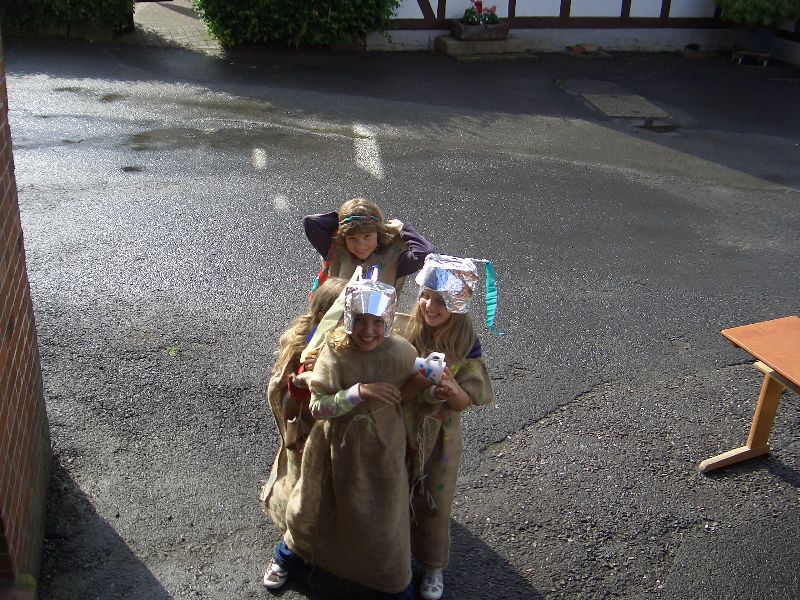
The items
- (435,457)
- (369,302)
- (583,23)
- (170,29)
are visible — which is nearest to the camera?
(369,302)

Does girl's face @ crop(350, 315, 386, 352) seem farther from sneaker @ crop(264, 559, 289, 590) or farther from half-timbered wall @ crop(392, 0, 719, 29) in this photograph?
half-timbered wall @ crop(392, 0, 719, 29)

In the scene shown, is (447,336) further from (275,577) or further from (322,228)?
(275,577)

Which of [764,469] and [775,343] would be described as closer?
[775,343]

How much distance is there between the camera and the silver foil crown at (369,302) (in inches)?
121

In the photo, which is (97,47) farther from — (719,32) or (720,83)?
(719,32)

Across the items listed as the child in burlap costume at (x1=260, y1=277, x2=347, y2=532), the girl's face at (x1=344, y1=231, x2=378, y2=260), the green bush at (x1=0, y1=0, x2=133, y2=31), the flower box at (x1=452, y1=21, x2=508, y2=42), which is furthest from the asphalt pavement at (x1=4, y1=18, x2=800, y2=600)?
the flower box at (x1=452, y1=21, x2=508, y2=42)

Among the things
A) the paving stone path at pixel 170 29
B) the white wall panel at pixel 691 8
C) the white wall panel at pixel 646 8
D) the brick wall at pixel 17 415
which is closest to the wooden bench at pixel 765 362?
the brick wall at pixel 17 415

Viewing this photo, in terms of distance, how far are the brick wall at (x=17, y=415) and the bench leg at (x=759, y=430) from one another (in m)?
3.50

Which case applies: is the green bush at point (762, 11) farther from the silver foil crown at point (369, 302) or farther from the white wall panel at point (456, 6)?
the silver foil crown at point (369, 302)

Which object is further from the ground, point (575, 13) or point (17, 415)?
point (575, 13)

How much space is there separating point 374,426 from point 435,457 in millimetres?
414

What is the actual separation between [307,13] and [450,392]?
1195 cm

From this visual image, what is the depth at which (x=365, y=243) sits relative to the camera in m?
4.04

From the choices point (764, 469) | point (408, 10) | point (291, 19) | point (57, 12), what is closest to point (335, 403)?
point (764, 469)
